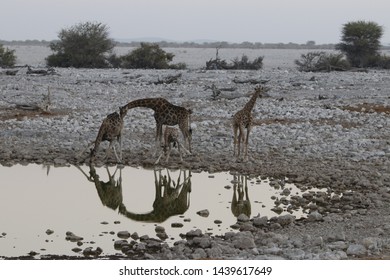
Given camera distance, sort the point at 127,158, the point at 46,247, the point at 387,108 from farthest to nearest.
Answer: the point at 387,108 → the point at 127,158 → the point at 46,247

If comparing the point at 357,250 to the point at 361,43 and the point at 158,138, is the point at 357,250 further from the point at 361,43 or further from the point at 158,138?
the point at 361,43

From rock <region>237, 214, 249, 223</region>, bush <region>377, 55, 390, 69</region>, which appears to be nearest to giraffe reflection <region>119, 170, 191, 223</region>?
rock <region>237, 214, 249, 223</region>

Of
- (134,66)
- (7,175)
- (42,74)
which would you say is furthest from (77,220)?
(134,66)

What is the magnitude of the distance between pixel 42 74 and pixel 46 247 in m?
22.8

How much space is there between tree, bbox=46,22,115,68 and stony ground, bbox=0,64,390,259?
1030cm

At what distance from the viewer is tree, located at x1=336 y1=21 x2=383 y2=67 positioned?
41.2 meters

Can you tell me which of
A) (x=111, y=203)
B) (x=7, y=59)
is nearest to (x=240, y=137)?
(x=111, y=203)

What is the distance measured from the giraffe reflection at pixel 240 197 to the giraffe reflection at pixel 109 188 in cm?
172

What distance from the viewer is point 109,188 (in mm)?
12281

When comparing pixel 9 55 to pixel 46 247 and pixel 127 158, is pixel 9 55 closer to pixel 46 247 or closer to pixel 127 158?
pixel 127 158

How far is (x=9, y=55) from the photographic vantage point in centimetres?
3956

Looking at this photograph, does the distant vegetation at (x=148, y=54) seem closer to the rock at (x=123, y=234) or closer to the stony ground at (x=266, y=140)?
the stony ground at (x=266, y=140)

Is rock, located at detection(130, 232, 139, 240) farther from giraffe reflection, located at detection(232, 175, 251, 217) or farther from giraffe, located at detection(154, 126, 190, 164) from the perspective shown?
giraffe, located at detection(154, 126, 190, 164)

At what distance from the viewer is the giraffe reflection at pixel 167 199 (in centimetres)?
1047
